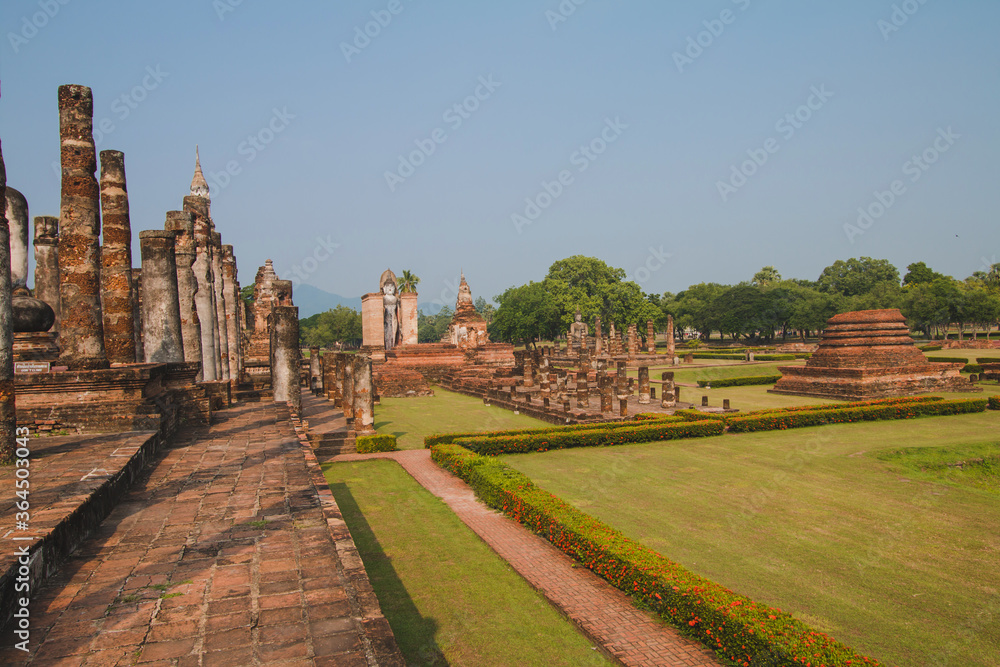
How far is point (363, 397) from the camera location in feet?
52.2

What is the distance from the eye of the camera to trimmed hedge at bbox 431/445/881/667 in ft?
15.8

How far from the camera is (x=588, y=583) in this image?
6895 mm

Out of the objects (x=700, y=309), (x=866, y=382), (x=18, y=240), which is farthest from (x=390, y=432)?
(x=700, y=309)

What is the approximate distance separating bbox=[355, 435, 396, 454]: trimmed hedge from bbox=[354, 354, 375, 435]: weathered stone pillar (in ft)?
2.45

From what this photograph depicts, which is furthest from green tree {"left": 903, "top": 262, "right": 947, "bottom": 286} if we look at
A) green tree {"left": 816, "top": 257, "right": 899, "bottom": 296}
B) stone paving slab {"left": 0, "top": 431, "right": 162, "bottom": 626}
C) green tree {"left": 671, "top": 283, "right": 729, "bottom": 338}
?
stone paving slab {"left": 0, "top": 431, "right": 162, "bottom": 626}

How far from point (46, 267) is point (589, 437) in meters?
14.0

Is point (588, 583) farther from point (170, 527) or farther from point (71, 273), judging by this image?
point (71, 273)

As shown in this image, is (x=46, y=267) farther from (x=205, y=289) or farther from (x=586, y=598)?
(x=586, y=598)

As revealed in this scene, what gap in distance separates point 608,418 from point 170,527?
14388mm

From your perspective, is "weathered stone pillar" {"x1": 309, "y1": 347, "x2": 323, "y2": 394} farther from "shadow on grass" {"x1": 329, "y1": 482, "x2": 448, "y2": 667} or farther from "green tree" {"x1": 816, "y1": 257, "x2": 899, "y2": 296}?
"green tree" {"x1": 816, "y1": 257, "x2": 899, "y2": 296}

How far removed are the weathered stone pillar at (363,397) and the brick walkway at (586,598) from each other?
594 cm

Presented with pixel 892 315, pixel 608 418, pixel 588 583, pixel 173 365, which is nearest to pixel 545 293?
pixel 892 315

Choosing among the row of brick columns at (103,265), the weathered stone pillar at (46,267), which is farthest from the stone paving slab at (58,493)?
the weathered stone pillar at (46,267)

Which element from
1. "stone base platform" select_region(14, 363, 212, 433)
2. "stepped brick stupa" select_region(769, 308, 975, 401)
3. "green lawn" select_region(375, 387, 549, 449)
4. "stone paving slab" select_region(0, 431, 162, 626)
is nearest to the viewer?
"stone paving slab" select_region(0, 431, 162, 626)
